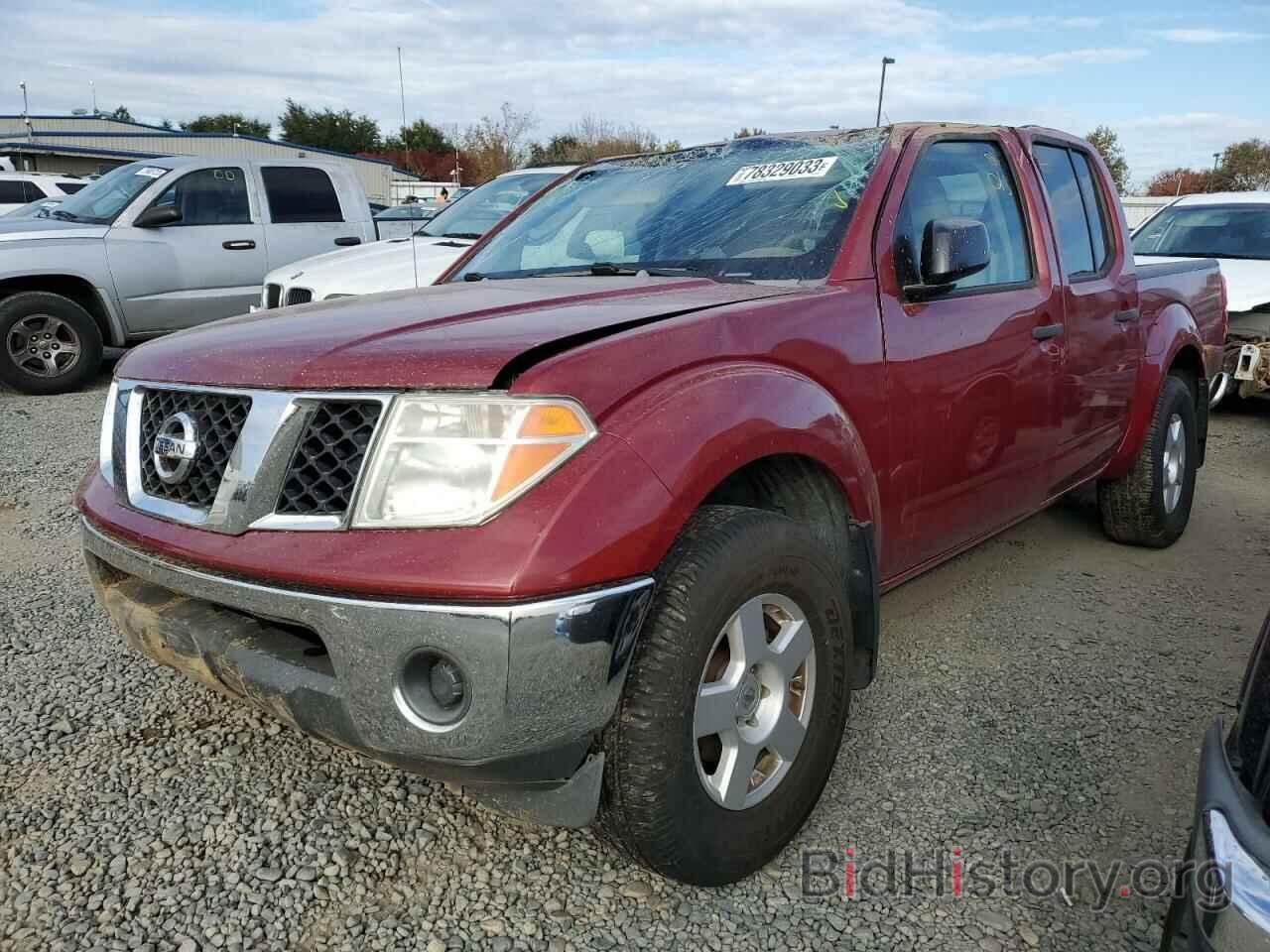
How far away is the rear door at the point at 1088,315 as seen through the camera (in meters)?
3.57

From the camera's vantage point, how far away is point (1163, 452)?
14.2 feet

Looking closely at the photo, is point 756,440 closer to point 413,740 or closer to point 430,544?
point 430,544

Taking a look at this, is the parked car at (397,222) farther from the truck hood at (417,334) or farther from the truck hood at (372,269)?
the truck hood at (417,334)

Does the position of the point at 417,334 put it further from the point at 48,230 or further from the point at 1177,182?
the point at 1177,182

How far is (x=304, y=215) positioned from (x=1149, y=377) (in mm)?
7187

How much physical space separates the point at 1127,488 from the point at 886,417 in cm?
229

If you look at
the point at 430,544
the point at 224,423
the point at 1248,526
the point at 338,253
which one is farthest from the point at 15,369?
the point at 1248,526

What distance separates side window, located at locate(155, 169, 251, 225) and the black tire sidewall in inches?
286

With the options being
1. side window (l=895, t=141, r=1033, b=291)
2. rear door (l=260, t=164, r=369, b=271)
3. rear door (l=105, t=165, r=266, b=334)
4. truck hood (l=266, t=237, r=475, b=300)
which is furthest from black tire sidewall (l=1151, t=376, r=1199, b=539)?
rear door (l=105, t=165, r=266, b=334)

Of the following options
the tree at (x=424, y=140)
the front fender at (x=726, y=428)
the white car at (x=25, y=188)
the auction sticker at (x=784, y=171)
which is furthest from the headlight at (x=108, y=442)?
→ the tree at (x=424, y=140)

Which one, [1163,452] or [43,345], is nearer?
[1163,452]

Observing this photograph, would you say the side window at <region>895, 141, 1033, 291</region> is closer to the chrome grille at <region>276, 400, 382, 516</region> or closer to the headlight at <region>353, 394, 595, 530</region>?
the headlight at <region>353, 394, 595, 530</region>

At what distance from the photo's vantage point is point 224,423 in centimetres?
206

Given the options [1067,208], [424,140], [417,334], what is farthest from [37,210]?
[424,140]
